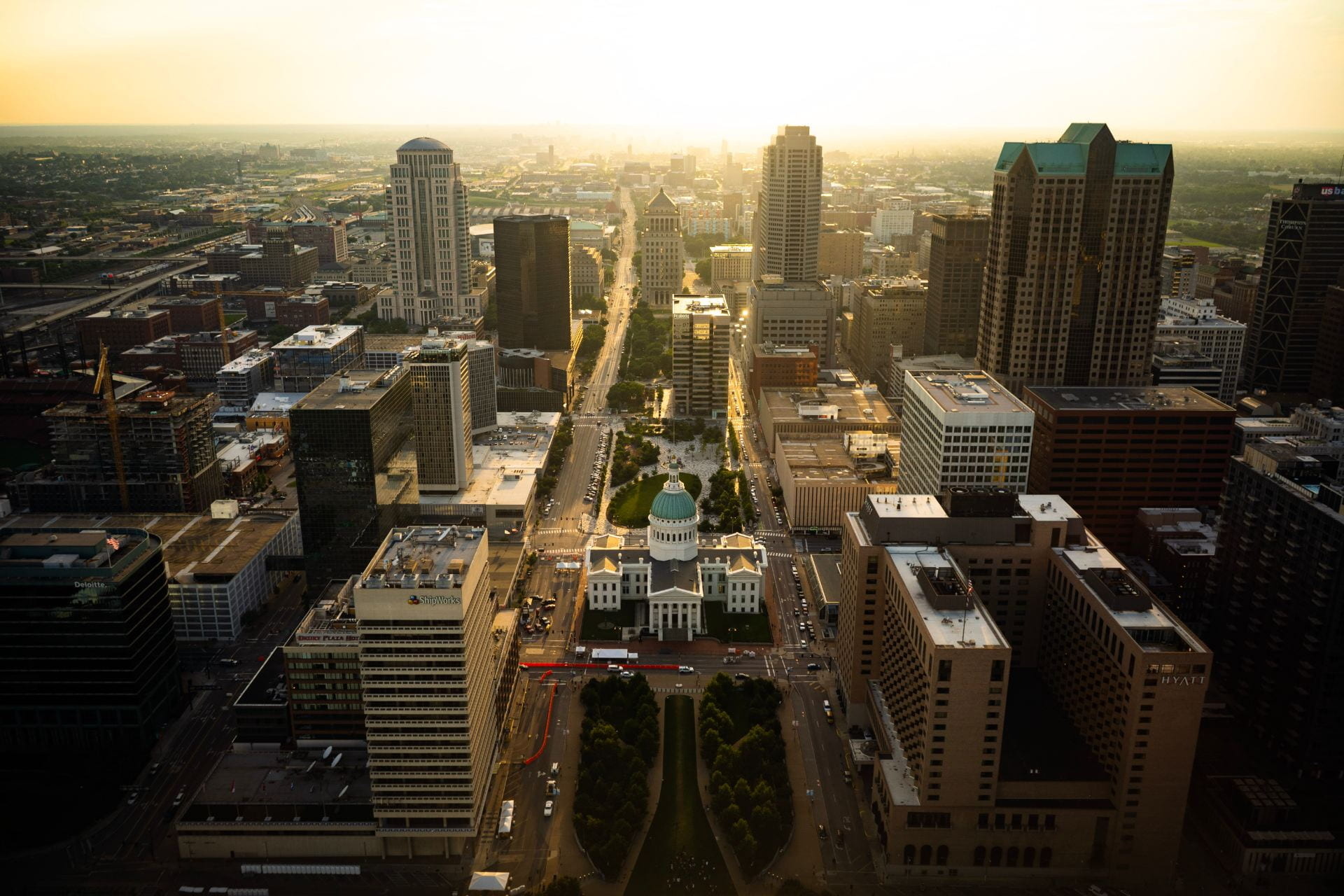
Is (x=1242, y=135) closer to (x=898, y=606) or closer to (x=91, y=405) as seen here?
(x=898, y=606)

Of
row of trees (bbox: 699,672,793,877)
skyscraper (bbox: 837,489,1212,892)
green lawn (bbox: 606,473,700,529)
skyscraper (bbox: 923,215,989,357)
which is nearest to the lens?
skyscraper (bbox: 837,489,1212,892)

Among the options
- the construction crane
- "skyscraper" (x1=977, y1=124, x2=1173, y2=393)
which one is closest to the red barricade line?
the construction crane

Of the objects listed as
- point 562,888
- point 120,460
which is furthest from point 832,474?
point 120,460

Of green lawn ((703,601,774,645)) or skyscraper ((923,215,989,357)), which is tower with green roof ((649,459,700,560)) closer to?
green lawn ((703,601,774,645))

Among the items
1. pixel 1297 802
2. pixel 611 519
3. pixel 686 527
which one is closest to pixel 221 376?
pixel 611 519

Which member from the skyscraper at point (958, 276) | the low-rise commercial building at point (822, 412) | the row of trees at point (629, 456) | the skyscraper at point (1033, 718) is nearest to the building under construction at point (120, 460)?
the row of trees at point (629, 456)

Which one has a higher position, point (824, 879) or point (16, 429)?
point (16, 429)

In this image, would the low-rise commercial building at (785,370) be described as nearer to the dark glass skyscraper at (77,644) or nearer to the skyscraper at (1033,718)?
the skyscraper at (1033,718)
